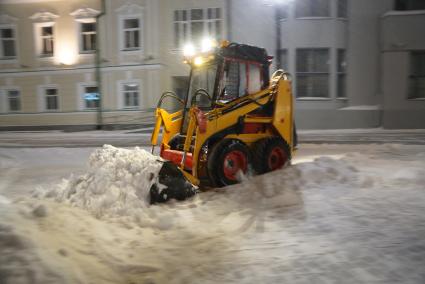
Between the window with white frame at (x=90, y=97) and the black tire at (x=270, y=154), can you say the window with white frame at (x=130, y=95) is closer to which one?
the window with white frame at (x=90, y=97)

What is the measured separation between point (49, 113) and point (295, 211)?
2407cm

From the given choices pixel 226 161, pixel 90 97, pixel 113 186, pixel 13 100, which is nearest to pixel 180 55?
pixel 90 97

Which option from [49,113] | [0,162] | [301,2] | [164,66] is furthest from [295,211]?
[49,113]

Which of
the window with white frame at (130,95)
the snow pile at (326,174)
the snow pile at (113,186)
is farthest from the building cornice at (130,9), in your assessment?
the snow pile at (326,174)

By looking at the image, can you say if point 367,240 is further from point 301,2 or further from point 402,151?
point 301,2

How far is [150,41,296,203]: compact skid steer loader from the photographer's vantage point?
772 cm

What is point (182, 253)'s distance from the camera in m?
4.72

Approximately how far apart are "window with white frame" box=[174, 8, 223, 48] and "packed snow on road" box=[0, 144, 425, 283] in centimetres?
1762

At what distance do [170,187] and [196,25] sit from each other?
19267 mm

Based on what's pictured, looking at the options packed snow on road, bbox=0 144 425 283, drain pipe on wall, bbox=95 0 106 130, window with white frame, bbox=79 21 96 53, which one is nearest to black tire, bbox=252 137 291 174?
packed snow on road, bbox=0 144 425 283

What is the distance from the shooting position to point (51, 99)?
2723 cm

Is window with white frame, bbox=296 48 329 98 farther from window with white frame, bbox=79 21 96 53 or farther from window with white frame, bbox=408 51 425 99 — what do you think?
window with white frame, bbox=79 21 96 53

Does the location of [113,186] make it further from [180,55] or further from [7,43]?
[7,43]

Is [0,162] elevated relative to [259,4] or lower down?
lower down
